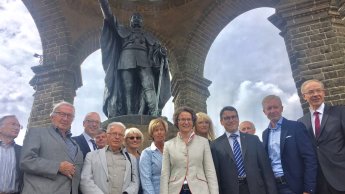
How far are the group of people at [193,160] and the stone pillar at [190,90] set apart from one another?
25.9ft

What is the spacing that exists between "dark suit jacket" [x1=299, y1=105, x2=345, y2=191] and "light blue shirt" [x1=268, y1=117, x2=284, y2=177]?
0.28m

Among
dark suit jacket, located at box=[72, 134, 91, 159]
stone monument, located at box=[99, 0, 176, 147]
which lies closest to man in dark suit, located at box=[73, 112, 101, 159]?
dark suit jacket, located at box=[72, 134, 91, 159]

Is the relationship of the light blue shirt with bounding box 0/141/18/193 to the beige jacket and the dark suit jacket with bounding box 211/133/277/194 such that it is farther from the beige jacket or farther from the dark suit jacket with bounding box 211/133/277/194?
the dark suit jacket with bounding box 211/133/277/194

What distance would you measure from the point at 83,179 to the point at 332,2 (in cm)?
734

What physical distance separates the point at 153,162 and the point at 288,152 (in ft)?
3.94

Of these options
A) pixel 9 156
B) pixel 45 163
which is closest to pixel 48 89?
pixel 9 156

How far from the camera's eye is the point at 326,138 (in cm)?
309

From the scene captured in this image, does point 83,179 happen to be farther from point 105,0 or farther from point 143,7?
point 143,7

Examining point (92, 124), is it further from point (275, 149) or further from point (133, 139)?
point (275, 149)

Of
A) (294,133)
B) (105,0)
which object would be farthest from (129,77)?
(294,133)

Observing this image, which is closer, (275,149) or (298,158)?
(298,158)

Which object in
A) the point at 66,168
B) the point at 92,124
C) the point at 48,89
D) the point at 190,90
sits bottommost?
the point at 66,168

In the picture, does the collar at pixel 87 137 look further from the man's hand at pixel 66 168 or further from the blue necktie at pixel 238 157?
the blue necktie at pixel 238 157

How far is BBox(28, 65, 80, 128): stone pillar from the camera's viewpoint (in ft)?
33.7
